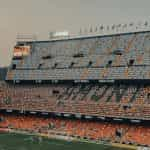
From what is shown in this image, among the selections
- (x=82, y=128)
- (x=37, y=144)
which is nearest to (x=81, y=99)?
(x=82, y=128)

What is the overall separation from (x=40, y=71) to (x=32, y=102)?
7.81 metres

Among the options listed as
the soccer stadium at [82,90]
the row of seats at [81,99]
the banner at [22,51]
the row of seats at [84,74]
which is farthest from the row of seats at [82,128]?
the banner at [22,51]

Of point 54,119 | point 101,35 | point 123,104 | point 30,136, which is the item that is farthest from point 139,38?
point 30,136

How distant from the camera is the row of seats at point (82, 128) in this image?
53894 millimetres

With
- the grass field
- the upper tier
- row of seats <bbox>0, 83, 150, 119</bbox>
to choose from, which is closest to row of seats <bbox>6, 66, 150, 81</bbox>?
the upper tier

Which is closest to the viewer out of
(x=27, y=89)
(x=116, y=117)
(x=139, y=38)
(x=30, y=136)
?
(x=116, y=117)

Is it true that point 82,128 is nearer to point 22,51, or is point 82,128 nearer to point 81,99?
point 81,99

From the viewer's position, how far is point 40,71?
72.8m

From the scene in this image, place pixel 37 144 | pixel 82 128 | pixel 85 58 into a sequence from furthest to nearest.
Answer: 1. pixel 85 58
2. pixel 82 128
3. pixel 37 144

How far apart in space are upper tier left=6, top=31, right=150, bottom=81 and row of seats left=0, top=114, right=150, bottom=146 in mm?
8142

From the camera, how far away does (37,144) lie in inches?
2158

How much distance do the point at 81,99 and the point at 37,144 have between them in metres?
11.2

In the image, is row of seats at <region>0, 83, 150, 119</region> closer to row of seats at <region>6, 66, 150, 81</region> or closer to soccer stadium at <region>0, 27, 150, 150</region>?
soccer stadium at <region>0, 27, 150, 150</region>

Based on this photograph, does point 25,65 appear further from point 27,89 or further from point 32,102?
point 32,102
